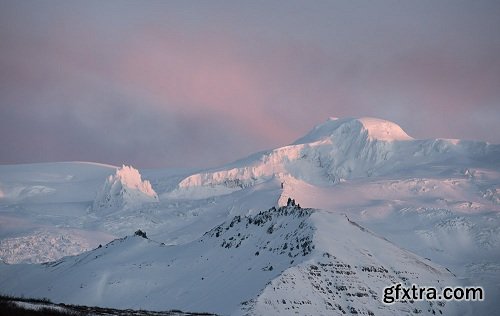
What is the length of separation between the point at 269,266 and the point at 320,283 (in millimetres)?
10193

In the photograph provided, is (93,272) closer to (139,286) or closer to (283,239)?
(139,286)

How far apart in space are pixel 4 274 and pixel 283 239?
3551 inches

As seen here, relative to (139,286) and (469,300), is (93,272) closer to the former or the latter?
(139,286)

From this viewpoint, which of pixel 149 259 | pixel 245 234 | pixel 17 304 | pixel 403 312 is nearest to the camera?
pixel 17 304

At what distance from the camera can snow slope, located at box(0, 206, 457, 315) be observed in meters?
95.0

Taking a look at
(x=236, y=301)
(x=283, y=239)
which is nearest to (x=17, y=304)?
(x=236, y=301)

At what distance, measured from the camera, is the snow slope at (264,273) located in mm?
95000

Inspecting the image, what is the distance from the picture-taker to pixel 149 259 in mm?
130625

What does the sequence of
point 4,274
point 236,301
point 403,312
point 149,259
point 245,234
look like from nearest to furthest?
point 236,301 < point 403,312 < point 245,234 < point 149,259 < point 4,274

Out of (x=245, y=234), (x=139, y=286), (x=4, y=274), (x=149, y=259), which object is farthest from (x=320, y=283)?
(x=4, y=274)

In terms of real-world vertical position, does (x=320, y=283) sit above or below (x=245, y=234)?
below

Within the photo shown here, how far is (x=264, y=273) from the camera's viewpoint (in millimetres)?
101875

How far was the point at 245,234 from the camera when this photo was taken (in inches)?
4798

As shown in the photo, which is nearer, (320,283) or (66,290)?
(320,283)
